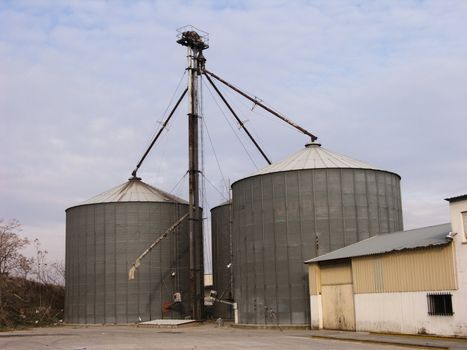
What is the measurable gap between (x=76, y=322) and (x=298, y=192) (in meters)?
26.9

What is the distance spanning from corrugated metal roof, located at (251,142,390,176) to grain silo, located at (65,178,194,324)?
15800 mm

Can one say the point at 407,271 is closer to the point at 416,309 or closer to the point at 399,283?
the point at 399,283

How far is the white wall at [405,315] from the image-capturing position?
94.9ft

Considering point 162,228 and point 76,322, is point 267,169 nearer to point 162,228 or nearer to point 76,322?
point 162,228

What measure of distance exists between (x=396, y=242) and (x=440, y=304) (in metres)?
5.57

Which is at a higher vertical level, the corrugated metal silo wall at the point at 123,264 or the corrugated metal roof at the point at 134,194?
the corrugated metal roof at the point at 134,194

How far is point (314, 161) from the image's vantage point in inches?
1748

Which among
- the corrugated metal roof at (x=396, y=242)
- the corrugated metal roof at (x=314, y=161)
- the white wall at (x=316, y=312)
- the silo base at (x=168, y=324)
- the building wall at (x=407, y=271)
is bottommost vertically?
the silo base at (x=168, y=324)

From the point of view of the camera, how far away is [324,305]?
38.9 meters

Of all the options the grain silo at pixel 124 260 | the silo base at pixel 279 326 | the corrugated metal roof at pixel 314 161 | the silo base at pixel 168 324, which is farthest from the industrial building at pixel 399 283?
the grain silo at pixel 124 260

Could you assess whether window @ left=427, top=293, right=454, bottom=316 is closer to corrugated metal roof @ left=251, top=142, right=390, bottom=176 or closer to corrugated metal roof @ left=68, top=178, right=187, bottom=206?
corrugated metal roof @ left=251, top=142, right=390, bottom=176

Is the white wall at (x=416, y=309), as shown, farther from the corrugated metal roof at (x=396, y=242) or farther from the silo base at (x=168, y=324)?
the silo base at (x=168, y=324)

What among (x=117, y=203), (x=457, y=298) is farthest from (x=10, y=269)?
(x=457, y=298)

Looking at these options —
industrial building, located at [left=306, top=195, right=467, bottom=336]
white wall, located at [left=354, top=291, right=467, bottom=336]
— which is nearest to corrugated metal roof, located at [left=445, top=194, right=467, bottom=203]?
industrial building, located at [left=306, top=195, right=467, bottom=336]
